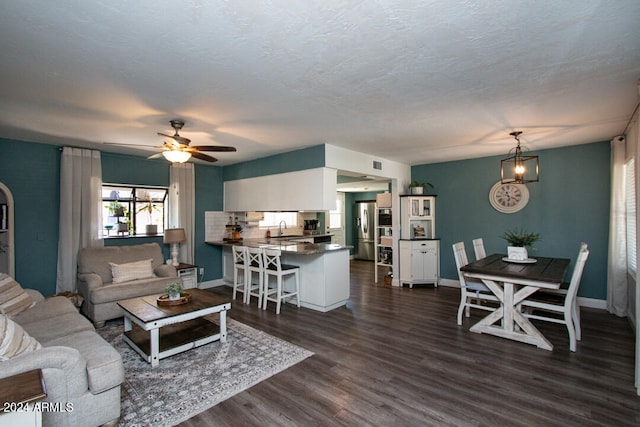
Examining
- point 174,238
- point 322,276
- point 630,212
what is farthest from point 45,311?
point 630,212

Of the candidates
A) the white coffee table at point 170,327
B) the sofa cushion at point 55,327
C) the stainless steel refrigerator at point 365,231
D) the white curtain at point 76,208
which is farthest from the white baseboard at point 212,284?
the stainless steel refrigerator at point 365,231

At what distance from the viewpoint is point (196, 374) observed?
112 inches

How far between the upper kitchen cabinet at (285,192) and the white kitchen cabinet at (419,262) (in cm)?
218

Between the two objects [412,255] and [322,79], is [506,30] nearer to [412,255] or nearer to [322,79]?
[322,79]

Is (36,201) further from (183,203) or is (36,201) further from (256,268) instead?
(256,268)

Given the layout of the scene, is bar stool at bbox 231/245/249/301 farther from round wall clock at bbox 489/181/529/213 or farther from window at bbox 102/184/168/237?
round wall clock at bbox 489/181/529/213

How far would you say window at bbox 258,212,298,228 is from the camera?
713cm

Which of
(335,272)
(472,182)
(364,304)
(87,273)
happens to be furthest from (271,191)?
(472,182)

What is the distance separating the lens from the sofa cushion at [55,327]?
269cm

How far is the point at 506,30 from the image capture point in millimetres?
1785

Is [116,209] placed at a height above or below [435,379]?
above

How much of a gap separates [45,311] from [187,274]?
2.41 m

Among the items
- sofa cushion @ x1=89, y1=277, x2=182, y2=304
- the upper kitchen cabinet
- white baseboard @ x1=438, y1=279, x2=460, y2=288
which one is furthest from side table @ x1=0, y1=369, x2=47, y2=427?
white baseboard @ x1=438, y1=279, x2=460, y2=288

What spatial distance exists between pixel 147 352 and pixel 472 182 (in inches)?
227
